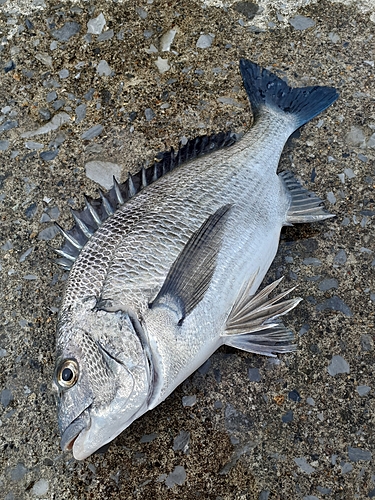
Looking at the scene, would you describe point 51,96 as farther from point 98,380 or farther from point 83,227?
point 98,380

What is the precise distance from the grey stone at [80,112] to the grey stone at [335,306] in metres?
1.74

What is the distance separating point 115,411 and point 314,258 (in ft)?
4.12

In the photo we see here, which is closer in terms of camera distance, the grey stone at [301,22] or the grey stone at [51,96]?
the grey stone at [51,96]

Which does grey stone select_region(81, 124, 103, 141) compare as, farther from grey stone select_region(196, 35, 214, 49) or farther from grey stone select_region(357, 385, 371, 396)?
grey stone select_region(357, 385, 371, 396)

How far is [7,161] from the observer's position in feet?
9.56

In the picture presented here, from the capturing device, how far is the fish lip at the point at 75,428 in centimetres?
175

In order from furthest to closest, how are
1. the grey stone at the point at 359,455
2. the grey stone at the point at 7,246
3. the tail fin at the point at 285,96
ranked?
the tail fin at the point at 285,96 → the grey stone at the point at 7,246 → the grey stone at the point at 359,455

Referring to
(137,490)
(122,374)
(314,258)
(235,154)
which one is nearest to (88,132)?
(235,154)

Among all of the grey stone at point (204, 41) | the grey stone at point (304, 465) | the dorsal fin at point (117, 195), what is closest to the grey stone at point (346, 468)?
the grey stone at point (304, 465)

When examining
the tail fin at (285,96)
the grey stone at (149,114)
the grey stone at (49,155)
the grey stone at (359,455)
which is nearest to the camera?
the grey stone at (359,455)

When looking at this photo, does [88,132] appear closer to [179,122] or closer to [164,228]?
[179,122]

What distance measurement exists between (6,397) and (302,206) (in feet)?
5.41

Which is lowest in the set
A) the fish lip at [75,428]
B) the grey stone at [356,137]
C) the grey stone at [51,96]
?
the grey stone at [356,137]

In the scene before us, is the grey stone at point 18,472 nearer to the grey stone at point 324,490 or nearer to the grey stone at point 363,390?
the grey stone at point 324,490
